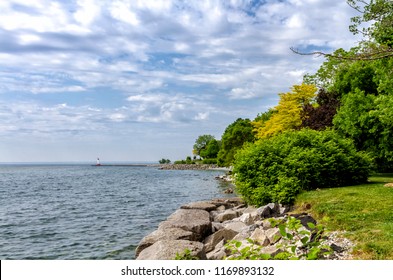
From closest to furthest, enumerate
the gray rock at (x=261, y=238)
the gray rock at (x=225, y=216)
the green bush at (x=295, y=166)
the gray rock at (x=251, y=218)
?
the gray rock at (x=261, y=238) → the gray rock at (x=251, y=218) → the green bush at (x=295, y=166) → the gray rock at (x=225, y=216)

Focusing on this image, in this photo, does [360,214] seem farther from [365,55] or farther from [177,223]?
[177,223]

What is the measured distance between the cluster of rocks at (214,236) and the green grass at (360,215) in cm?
43

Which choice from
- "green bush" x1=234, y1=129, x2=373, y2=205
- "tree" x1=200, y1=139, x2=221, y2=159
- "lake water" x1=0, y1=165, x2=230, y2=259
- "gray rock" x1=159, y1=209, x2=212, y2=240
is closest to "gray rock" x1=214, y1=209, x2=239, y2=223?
"green bush" x1=234, y1=129, x2=373, y2=205

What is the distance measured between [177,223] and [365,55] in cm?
891

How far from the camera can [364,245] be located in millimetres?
8461

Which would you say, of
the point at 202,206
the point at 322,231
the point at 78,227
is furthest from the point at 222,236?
the point at 78,227

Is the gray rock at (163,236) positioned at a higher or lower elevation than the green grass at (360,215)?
lower

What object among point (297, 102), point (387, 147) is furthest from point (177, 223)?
point (297, 102)

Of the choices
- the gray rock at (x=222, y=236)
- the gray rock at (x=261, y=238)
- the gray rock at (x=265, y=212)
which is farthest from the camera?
the gray rock at (x=265, y=212)

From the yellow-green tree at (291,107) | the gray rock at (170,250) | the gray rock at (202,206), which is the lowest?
the gray rock at (202,206)

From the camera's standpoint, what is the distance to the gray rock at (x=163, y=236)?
12578mm

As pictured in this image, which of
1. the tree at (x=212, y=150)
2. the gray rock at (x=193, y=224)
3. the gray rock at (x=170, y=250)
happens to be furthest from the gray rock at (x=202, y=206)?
the tree at (x=212, y=150)

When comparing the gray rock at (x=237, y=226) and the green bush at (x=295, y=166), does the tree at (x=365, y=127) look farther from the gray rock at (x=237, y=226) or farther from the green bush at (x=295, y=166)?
the gray rock at (x=237, y=226)

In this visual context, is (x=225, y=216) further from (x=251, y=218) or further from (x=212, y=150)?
(x=212, y=150)
